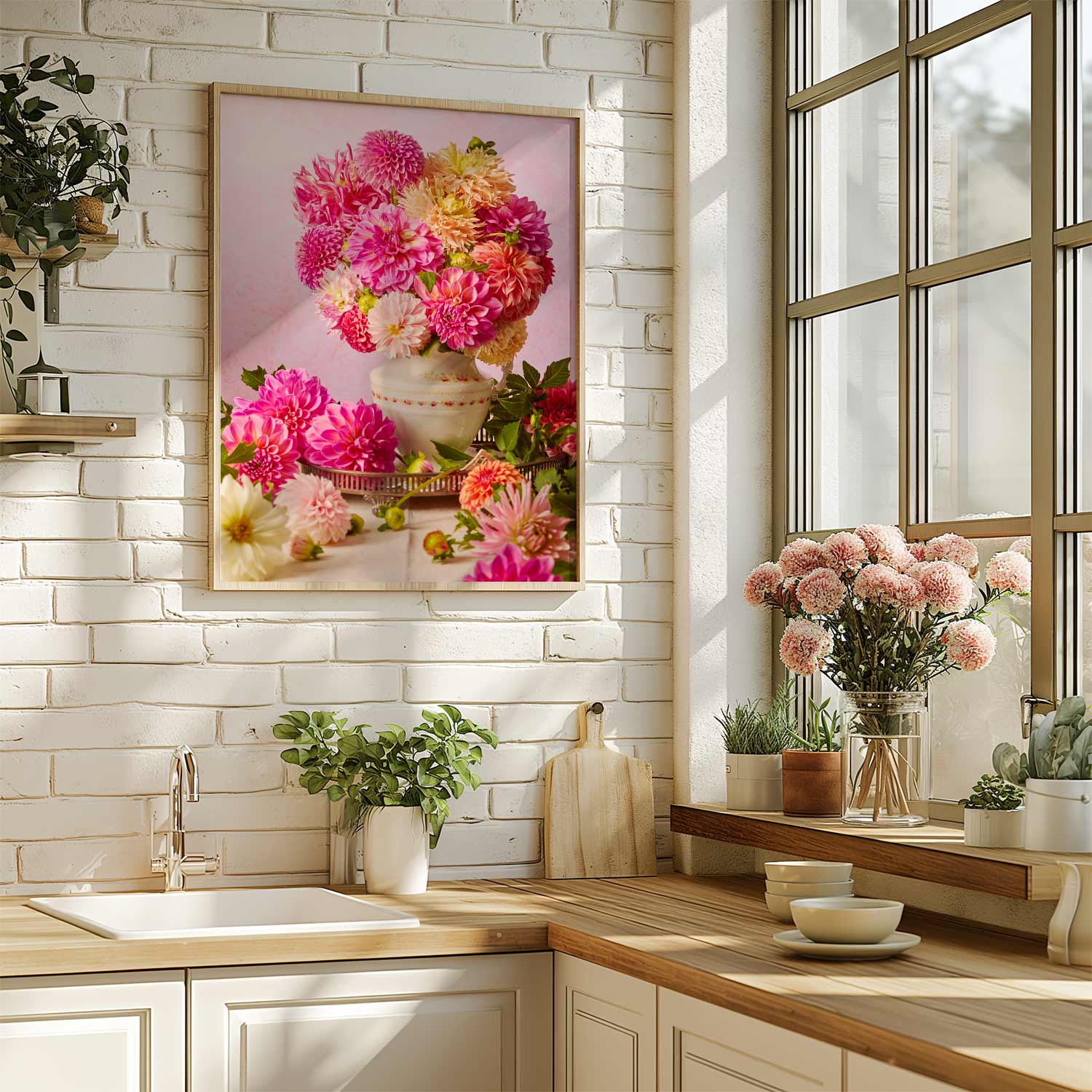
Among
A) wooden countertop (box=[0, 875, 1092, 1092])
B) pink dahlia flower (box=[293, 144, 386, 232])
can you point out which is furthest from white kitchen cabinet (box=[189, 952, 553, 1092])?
pink dahlia flower (box=[293, 144, 386, 232])

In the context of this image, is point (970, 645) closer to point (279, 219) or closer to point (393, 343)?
point (393, 343)

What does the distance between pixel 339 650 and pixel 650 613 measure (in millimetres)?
631

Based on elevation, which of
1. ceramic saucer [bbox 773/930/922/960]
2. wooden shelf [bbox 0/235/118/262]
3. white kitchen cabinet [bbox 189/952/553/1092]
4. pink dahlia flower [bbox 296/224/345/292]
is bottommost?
white kitchen cabinet [bbox 189/952/553/1092]

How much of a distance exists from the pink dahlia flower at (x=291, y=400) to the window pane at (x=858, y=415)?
0.96 m

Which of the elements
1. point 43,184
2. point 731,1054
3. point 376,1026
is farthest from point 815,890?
point 43,184

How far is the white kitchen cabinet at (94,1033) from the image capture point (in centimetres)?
218

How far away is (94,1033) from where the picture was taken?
2.21 m

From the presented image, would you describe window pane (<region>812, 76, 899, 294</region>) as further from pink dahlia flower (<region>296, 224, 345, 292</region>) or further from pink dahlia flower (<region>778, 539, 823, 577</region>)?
pink dahlia flower (<region>296, 224, 345, 292</region>)

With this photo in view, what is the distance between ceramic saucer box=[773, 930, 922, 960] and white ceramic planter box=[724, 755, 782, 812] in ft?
2.45

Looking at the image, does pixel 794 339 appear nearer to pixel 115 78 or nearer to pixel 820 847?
pixel 820 847

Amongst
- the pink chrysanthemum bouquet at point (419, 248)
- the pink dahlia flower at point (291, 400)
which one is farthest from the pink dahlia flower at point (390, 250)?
the pink dahlia flower at point (291, 400)

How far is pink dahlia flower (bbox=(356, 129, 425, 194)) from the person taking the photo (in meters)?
2.92

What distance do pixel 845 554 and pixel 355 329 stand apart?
103 cm

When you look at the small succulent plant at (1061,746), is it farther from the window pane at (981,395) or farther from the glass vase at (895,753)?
the window pane at (981,395)
